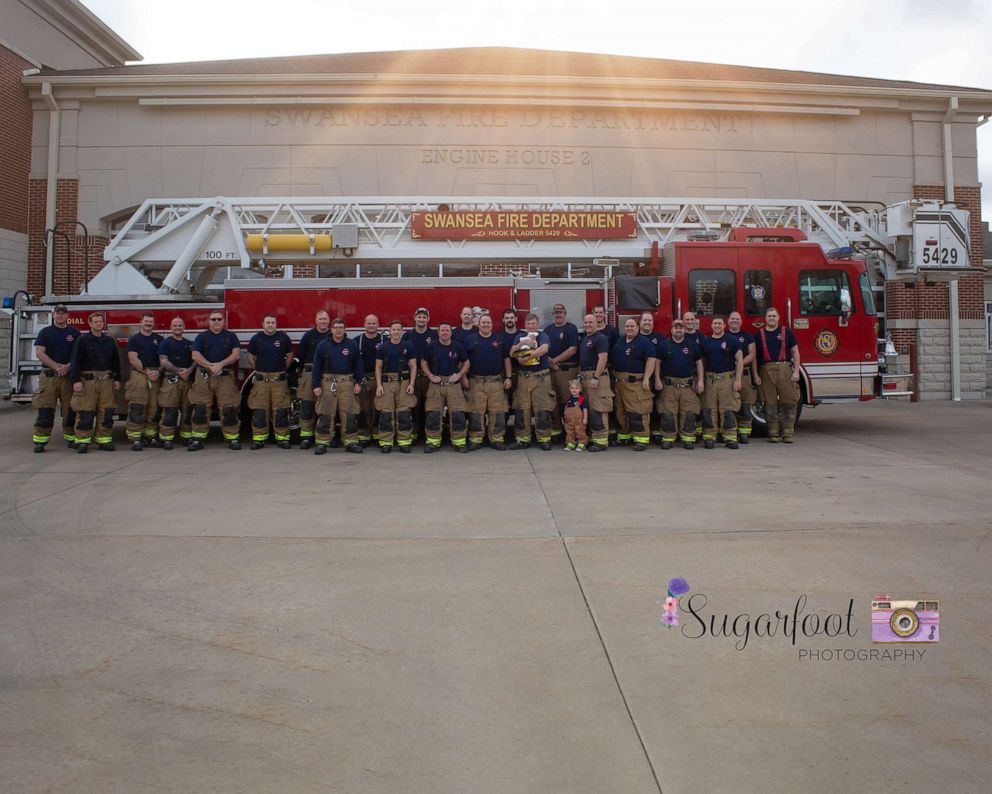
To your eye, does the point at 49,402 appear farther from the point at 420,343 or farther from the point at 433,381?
the point at 433,381

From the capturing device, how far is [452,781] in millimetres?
2391

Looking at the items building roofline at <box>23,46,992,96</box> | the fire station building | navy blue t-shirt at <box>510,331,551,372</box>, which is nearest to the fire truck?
navy blue t-shirt at <box>510,331,551,372</box>

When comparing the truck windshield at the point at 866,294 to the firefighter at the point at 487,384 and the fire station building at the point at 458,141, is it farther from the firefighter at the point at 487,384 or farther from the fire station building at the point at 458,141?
the fire station building at the point at 458,141

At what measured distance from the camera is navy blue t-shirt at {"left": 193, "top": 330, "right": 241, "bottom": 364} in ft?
32.1

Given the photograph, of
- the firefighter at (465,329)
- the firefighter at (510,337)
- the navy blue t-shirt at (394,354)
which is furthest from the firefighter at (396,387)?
the firefighter at (510,337)

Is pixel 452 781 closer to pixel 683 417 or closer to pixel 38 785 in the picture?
pixel 38 785

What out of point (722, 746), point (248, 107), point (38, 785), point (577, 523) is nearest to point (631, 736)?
point (722, 746)

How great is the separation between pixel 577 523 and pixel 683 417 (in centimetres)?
466

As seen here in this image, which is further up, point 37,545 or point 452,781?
point 37,545

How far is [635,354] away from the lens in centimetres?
968

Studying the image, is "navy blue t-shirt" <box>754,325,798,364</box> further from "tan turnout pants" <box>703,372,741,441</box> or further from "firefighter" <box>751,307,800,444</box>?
"tan turnout pants" <box>703,372,741,441</box>

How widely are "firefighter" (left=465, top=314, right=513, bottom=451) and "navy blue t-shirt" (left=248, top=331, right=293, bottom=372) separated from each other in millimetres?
2489

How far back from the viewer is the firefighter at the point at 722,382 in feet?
32.0

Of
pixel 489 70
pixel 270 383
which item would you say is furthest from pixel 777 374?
pixel 489 70
